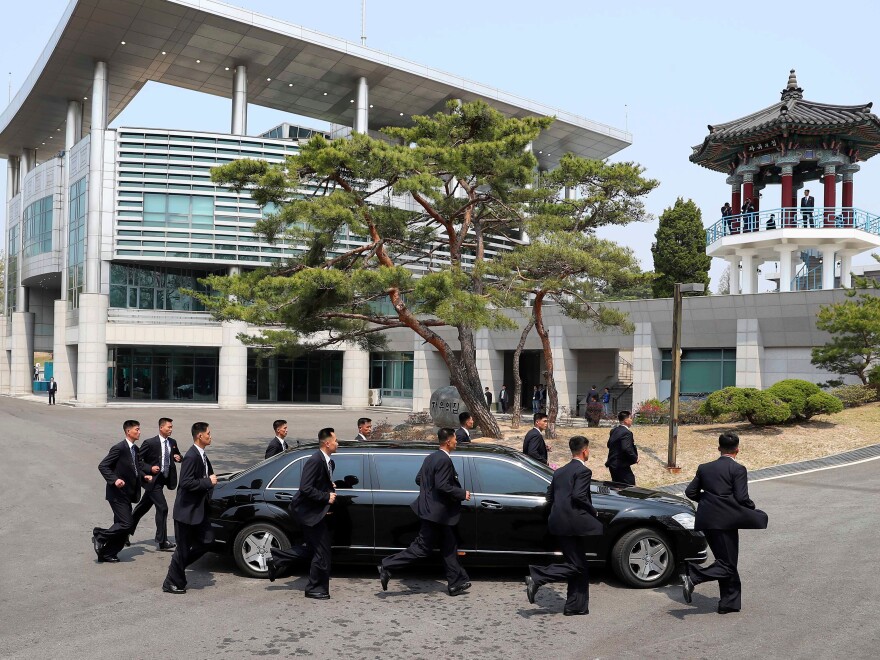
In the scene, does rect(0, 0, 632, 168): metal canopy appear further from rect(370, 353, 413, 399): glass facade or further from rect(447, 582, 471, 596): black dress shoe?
rect(447, 582, 471, 596): black dress shoe

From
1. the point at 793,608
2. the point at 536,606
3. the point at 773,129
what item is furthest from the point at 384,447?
the point at 773,129

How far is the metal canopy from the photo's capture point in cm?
3778

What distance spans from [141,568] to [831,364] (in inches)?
867

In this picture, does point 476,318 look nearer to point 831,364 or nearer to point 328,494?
point 328,494

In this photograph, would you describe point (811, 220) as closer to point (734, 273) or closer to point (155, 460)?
point (734, 273)

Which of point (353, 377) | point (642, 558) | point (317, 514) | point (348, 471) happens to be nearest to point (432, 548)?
point (317, 514)

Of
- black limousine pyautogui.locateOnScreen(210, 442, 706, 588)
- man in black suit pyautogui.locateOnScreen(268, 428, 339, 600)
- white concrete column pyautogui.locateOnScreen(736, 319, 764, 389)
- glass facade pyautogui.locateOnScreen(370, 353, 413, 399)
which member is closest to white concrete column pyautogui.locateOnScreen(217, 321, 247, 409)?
glass facade pyautogui.locateOnScreen(370, 353, 413, 399)

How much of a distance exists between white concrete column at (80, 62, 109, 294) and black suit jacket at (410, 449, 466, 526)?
38.6m

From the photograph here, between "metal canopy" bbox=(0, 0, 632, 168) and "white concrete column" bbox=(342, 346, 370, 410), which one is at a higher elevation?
"metal canopy" bbox=(0, 0, 632, 168)

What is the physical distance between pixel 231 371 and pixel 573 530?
3906 cm

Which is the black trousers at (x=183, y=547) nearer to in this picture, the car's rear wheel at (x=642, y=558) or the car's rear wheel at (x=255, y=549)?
the car's rear wheel at (x=255, y=549)

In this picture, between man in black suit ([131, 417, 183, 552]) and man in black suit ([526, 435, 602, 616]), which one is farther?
man in black suit ([131, 417, 183, 552])

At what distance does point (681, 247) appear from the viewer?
47.2 m

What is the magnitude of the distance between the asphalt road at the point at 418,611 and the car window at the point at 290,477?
1037 millimetres
